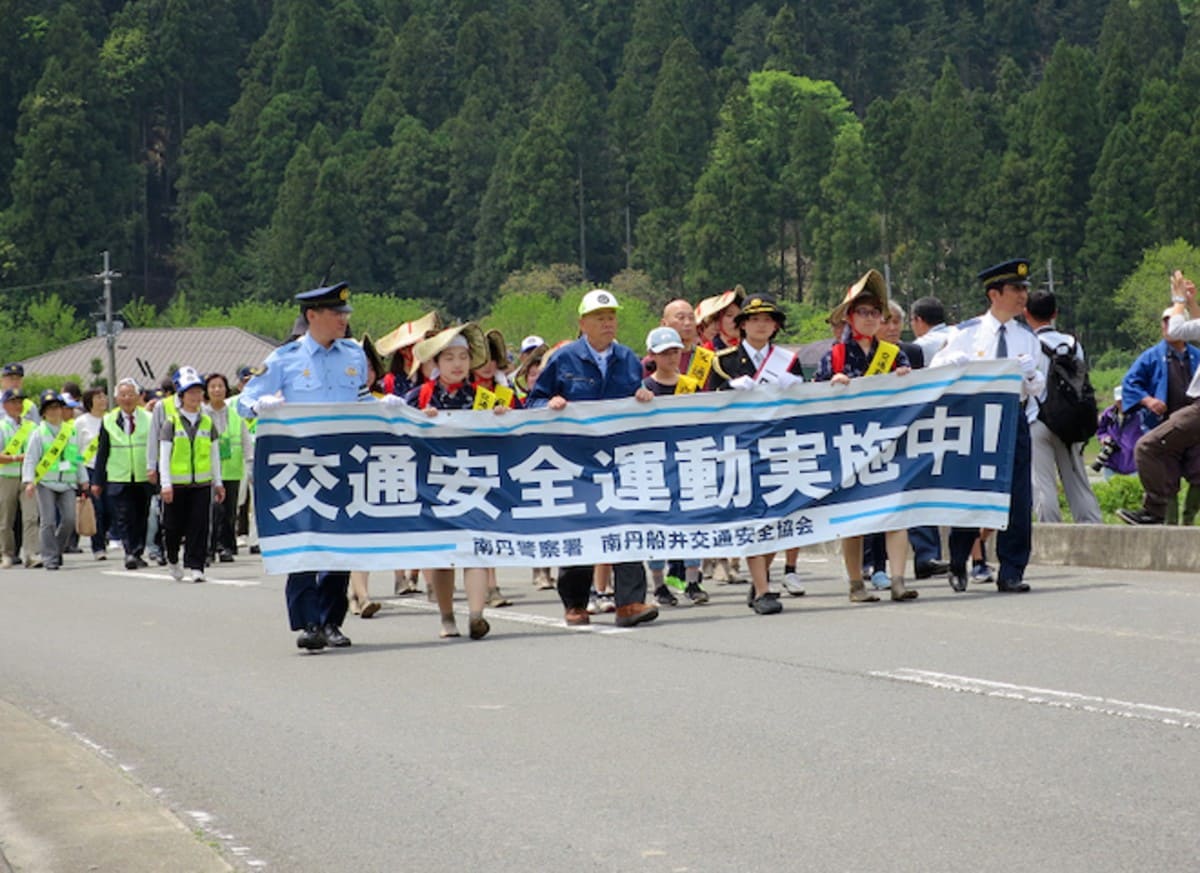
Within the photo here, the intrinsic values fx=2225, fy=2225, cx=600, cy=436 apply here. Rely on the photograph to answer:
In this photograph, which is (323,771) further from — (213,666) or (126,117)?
(126,117)

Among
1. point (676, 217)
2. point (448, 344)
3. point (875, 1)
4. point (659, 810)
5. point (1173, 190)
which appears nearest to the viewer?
point (659, 810)

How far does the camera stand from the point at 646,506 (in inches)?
510

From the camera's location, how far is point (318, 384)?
12.2m

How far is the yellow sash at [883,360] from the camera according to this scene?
13297mm

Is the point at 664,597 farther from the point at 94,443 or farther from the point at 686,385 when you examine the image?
the point at 94,443

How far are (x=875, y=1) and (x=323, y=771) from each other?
7432 inches

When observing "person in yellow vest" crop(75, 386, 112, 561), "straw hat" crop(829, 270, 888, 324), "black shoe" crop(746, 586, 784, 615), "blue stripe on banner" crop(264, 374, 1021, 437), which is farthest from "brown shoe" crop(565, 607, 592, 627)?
"person in yellow vest" crop(75, 386, 112, 561)

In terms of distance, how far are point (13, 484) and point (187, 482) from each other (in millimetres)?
6492

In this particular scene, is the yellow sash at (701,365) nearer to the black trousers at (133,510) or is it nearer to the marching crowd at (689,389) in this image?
the marching crowd at (689,389)

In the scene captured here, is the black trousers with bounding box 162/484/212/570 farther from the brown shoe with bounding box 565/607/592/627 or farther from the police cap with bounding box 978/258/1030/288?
the police cap with bounding box 978/258/1030/288

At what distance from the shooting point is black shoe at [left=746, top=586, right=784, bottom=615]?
12.6 meters

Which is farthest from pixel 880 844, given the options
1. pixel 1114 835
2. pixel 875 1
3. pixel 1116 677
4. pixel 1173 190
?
pixel 875 1

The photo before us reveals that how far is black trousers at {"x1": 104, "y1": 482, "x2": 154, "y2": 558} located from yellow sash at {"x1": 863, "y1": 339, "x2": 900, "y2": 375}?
10919 mm

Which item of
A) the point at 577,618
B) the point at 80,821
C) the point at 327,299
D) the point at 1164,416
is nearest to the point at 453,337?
the point at 327,299
